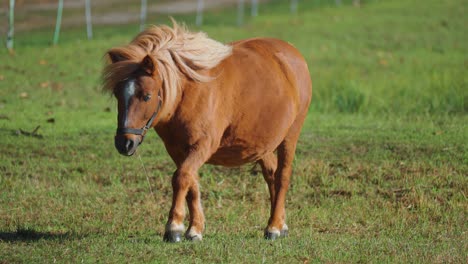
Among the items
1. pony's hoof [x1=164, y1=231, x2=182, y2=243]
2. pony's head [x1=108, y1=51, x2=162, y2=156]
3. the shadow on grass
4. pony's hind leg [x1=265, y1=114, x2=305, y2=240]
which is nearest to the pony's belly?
pony's hind leg [x1=265, y1=114, x2=305, y2=240]

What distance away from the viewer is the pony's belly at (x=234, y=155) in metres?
8.09

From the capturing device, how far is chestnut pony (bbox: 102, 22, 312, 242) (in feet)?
23.3

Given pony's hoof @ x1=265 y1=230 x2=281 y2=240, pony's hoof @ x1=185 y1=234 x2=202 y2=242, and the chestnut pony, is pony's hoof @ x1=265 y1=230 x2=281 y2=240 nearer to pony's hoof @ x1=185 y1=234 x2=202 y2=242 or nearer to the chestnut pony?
the chestnut pony

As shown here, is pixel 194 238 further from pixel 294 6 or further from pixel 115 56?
pixel 294 6

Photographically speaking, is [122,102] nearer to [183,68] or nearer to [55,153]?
[183,68]

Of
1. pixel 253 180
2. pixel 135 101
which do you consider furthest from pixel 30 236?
pixel 253 180

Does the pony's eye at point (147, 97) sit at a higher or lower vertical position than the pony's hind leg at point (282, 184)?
higher

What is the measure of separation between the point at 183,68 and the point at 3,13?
21.3m

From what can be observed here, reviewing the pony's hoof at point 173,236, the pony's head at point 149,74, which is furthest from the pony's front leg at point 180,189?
the pony's head at point 149,74

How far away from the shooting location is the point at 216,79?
7.76 m

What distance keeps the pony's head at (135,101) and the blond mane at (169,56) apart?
Result: 0.03 m

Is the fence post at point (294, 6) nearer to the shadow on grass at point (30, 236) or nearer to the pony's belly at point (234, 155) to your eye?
the pony's belly at point (234, 155)

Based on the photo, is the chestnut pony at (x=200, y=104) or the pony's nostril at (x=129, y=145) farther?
the chestnut pony at (x=200, y=104)

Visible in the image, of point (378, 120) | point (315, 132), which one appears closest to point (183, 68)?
point (315, 132)
